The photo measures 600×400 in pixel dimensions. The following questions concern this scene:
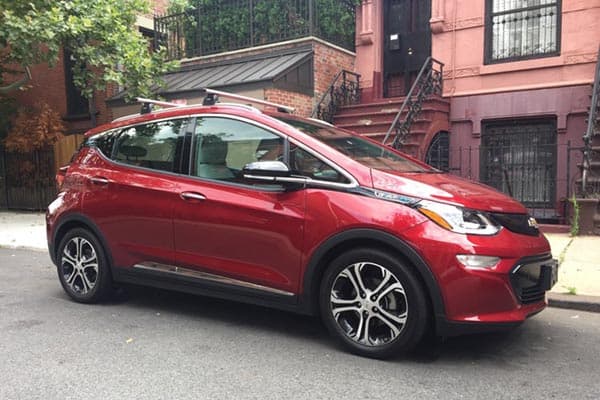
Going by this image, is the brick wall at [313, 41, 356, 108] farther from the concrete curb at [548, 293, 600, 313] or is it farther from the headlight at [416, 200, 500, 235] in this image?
the headlight at [416, 200, 500, 235]

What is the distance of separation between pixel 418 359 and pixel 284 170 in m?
1.64

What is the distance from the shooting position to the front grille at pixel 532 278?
11.5 feet

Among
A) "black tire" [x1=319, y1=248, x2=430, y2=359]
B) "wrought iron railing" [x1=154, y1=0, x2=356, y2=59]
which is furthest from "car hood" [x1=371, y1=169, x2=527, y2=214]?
"wrought iron railing" [x1=154, y1=0, x2=356, y2=59]

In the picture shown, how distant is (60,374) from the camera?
3.53 meters

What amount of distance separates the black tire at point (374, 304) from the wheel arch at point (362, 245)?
0.05 m

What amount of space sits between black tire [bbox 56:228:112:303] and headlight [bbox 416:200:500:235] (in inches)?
124

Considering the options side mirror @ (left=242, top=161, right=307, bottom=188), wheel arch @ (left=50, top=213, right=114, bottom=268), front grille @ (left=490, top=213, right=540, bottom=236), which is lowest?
wheel arch @ (left=50, top=213, right=114, bottom=268)

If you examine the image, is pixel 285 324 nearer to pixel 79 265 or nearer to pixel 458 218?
pixel 458 218

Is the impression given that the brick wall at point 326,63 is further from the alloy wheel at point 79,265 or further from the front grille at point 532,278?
the front grille at point 532,278

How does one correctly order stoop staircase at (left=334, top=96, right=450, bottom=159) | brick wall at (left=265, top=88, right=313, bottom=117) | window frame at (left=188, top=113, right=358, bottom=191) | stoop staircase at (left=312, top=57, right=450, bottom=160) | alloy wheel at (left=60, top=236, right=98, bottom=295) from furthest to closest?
1. brick wall at (left=265, top=88, right=313, bottom=117)
2. stoop staircase at (left=334, top=96, right=450, bottom=159)
3. stoop staircase at (left=312, top=57, right=450, bottom=160)
4. alloy wheel at (left=60, top=236, right=98, bottom=295)
5. window frame at (left=188, top=113, right=358, bottom=191)

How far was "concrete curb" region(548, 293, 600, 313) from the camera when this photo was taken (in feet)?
16.1

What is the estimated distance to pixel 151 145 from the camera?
4938mm

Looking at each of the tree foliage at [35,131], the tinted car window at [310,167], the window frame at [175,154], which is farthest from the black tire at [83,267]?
the tree foliage at [35,131]

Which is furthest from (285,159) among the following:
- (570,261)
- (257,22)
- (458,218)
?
(257,22)
